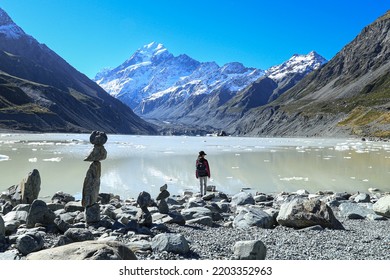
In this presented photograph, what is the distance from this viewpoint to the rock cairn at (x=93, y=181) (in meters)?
13.8

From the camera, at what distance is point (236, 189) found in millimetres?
28328

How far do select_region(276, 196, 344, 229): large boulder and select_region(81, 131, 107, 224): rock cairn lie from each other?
23.0 ft

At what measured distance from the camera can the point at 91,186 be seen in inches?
563

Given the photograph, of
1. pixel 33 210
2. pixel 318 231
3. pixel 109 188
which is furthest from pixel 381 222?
pixel 109 188

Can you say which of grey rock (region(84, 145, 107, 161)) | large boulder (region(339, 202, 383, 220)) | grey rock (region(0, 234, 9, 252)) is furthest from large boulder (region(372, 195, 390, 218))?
grey rock (region(0, 234, 9, 252))

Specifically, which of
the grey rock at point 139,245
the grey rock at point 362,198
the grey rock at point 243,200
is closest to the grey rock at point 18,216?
the grey rock at point 139,245

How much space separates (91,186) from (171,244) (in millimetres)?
5294

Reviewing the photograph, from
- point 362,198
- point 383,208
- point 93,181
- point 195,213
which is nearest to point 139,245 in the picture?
point 93,181

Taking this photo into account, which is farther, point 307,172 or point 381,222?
point 307,172

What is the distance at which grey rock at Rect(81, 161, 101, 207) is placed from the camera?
46.3 feet

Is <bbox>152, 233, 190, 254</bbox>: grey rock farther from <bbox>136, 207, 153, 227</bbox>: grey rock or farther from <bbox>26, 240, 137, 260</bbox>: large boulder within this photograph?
<bbox>136, 207, 153, 227</bbox>: grey rock

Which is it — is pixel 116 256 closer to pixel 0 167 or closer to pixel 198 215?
pixel 198 215
